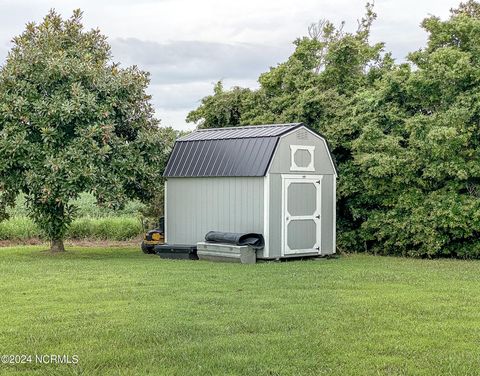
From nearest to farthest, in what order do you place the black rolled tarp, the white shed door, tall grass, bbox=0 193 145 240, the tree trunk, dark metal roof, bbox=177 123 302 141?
the black rolled tarp < the white shed door < dark metal roof, bbox=177 123 302 141 < the tree trunk < tall grass, bbox=0 193 145 240

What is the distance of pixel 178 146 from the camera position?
17.9m

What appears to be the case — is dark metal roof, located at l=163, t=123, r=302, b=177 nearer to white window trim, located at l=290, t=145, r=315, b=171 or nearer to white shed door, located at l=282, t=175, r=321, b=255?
white window trim, located at l=290, t=145, r=315, b=171

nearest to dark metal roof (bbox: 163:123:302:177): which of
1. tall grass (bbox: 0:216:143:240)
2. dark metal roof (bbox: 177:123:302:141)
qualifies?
dark metal roof (bbox: 177:123:302:141)

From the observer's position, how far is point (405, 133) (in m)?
17.7

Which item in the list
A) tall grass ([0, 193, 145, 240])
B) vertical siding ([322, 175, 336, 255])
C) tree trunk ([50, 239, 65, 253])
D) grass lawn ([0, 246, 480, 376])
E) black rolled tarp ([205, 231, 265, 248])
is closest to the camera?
grass lawn ([0, 246, 480, 376])

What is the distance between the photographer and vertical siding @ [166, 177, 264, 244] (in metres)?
15.7

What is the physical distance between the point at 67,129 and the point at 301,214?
18.9 feet

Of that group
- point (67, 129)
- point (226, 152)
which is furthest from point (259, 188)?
point (67, 129)

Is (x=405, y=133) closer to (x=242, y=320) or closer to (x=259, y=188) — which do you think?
(x=259, y=188)

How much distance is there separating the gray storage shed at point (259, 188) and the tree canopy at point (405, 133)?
4.60 ft

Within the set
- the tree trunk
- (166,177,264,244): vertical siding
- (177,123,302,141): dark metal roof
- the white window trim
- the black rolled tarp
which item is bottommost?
the tree trunk

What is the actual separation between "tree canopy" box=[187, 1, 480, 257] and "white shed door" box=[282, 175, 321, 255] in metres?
1.71

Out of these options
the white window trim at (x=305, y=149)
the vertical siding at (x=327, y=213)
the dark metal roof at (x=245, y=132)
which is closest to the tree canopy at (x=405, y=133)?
the vertical siding at (x=327, y=213)

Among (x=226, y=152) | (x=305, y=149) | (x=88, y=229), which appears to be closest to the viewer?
(x=305, y=149)
